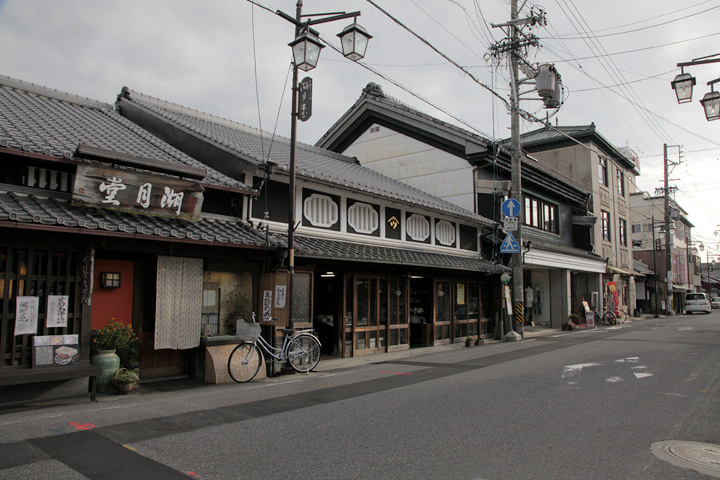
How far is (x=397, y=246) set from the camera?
53.0 feet

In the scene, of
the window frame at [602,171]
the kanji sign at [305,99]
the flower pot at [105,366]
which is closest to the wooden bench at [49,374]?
the flower pot at [105,366]

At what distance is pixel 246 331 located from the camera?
9977 mm

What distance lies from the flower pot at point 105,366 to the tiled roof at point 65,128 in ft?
11.7

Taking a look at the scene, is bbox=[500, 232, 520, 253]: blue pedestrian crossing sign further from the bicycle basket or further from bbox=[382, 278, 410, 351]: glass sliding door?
the bicycle basket

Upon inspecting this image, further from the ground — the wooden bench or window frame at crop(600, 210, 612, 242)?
window frame at crop(600, 210, 612, 242)

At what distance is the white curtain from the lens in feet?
31.1

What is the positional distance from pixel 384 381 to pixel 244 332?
3.03 meters

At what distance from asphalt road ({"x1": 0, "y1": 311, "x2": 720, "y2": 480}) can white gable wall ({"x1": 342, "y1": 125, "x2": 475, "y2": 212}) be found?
12364 mm

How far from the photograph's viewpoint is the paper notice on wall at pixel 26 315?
7.76 metres

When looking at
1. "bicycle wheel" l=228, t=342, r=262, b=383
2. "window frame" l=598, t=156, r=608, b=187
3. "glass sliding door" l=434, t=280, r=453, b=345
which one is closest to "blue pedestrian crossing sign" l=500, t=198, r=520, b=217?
"glass sliding door" l=434, t=280, r=453, b=345

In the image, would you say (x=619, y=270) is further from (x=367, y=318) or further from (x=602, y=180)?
(x=367, y=318)

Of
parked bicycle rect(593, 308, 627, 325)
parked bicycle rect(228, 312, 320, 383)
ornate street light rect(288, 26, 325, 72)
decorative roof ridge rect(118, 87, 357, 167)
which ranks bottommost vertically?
parked bicycle rect(593, 308, 627, 325)

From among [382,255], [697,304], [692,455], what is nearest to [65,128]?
[382,255]

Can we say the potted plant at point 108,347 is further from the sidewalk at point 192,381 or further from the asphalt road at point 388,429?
the asphalt road at point 388,429
